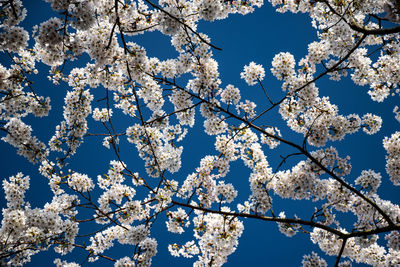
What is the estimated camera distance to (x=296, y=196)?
697 cm

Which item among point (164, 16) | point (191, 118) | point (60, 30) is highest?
point (164, 16)

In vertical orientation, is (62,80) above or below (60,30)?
above

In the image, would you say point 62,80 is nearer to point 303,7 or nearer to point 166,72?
point 166,72

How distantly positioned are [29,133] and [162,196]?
13.4 ft

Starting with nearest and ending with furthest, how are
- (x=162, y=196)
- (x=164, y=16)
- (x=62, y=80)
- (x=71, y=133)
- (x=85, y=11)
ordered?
(x=85, y=11) < (x=164, y=16) < (x=162, y=196) < (x=71, y=133) < (x=62, y=80)

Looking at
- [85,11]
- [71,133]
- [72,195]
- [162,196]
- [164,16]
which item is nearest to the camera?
[85,11]

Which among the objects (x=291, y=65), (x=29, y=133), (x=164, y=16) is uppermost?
(x=291, y=65)

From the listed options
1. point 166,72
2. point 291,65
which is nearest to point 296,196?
point 291,65

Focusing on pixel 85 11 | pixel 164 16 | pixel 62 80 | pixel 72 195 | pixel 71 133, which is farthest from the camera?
pixel 72 195

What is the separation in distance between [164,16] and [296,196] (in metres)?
6.03

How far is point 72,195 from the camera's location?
7.78 m

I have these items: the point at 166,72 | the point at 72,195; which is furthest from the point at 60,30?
the point at 72,195

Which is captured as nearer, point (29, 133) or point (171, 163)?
point (29, 133)

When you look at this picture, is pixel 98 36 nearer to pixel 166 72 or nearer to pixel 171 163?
pixel 166 72
